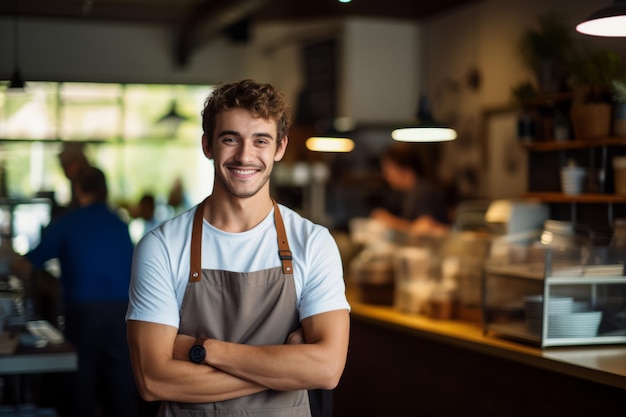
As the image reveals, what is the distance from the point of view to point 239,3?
7934 millimetres

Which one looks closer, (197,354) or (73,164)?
(197,354)

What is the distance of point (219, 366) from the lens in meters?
2.26

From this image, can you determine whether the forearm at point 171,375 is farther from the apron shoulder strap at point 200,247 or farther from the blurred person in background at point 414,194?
the blurred person in background at point 414,194

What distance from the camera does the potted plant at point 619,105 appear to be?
5.01 m

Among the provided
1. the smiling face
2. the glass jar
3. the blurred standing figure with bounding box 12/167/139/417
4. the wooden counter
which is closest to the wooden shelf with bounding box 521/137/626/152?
the glass jar

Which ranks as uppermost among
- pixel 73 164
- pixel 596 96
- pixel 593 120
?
pixel 596 96

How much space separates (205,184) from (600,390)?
824 cm

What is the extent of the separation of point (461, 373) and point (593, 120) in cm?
170

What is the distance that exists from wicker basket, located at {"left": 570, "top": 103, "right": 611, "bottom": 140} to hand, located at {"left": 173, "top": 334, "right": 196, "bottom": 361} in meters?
3.54

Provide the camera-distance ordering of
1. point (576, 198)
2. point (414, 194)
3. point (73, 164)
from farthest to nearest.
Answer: point (414, 194)
point (73, 164)
point (576, 198)

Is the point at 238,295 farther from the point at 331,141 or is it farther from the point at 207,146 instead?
the point at 331,141

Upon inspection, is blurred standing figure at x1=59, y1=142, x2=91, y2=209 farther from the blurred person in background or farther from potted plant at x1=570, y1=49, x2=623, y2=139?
potted plant at x1=570, y1=49, x2=623, y2=139

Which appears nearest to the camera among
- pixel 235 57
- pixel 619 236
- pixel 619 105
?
pixel 619 236

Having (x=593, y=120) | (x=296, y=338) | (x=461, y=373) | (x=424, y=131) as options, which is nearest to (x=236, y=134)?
(x=296, y=338)
